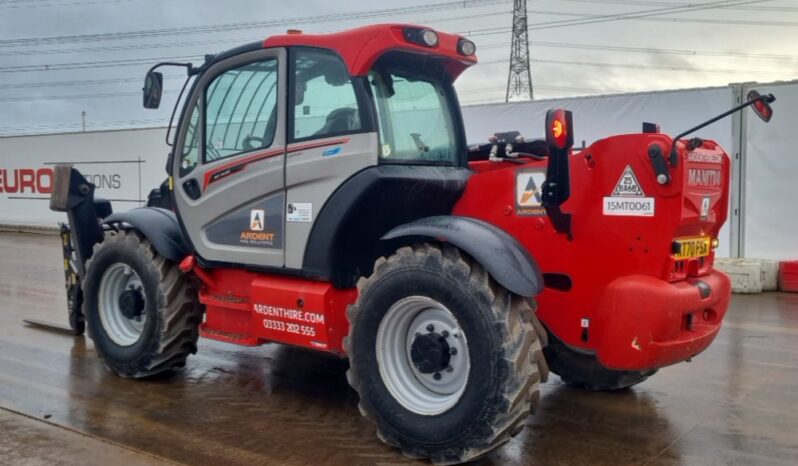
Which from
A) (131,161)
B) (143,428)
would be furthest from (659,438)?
(131,161)

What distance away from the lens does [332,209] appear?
4902 millimetres

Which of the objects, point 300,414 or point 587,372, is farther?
point 587,372

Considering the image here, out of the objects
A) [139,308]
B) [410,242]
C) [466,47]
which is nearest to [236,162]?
[410,242]

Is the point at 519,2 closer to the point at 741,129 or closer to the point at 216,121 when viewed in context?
the point at 741,129

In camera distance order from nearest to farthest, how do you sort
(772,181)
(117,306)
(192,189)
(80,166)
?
(192,189) → (117,306) → (772,181) → (80,166)

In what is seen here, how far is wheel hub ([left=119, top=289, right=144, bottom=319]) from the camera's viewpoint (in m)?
6.20

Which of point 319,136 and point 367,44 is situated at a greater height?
point 367,44

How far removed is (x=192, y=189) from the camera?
5.91 m

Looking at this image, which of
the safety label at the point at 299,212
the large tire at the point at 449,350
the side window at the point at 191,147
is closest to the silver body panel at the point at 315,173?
the safety label at the point at 299,212

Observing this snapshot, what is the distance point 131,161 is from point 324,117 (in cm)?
1597

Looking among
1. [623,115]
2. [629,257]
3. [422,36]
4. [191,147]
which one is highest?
[623,115]

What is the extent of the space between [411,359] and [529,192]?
126 cm

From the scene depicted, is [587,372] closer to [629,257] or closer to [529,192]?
[629,257]

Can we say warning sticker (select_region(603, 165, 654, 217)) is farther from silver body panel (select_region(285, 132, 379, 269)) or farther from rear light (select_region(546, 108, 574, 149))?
silver body panel (select_region(285, 132, 379, 269))
